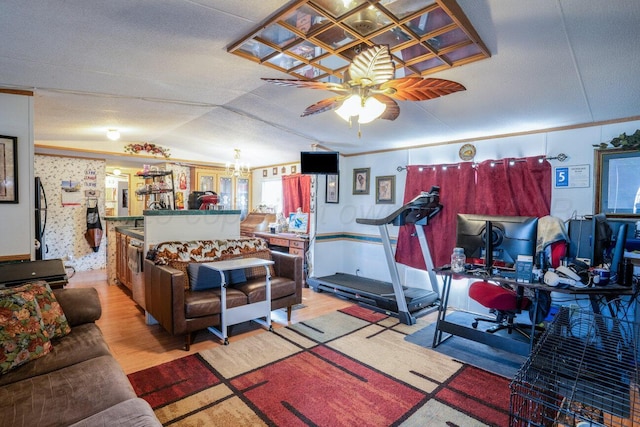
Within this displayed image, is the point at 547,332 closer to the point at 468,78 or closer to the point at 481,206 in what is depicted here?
the point at 468,78

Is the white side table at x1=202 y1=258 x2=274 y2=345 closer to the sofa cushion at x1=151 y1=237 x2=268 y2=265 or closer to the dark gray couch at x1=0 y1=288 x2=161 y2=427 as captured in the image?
the sofa cushion at x1=151 y1=237 x2=268 y2=265

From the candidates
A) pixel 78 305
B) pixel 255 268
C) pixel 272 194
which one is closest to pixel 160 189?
pixel 255 268

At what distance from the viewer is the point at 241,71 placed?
2.69 meters

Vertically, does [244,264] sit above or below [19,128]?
below

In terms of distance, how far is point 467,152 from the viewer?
414cm

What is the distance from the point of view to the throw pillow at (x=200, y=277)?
3.40 metres

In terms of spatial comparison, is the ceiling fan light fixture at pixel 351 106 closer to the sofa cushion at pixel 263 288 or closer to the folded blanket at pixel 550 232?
the sofa cushion at pixel 263 288

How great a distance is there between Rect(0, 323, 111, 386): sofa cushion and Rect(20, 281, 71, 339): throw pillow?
0.06m

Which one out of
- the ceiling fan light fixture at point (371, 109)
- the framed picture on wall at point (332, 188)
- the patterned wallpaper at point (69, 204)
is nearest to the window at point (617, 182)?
the ceiling fan light fixture at point (371, 109)

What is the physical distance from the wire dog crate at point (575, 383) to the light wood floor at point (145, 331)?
2738 mm

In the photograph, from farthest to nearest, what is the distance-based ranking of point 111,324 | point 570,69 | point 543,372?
point 111,324 < point 570,69 < point 543,372

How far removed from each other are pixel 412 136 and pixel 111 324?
4202 millimetres

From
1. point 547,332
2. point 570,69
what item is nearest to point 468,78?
point 570,69

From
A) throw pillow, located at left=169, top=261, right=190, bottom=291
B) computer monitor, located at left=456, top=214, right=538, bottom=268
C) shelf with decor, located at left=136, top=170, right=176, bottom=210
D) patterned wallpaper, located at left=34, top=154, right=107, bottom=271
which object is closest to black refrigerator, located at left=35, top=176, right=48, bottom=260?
patterned wallpaper, located at left=34, top=154, right=107, bottom=271
